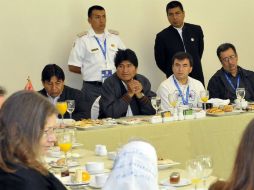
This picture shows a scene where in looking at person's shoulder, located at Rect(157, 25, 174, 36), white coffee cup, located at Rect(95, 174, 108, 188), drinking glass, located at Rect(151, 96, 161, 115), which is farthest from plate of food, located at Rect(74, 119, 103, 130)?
person's shoulder, located at Rect(157, 25, 174, 36)

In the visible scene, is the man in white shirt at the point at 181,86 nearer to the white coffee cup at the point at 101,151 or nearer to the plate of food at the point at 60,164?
the white coffee cup at the point at 101,151

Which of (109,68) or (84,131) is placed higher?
(109,68)

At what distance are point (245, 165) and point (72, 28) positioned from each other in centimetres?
575

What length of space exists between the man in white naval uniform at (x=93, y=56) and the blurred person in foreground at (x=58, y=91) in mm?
1365

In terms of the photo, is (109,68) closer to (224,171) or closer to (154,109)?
(154,109)

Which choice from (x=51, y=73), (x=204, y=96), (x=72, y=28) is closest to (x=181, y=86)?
(x=204, y=96)

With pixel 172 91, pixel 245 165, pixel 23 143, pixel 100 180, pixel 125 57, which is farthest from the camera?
pixel 172 91

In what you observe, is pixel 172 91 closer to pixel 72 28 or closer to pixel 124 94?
pixel 124 94

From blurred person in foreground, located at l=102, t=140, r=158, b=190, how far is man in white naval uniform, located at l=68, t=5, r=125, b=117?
5.01 metres

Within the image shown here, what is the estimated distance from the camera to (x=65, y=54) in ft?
23.3

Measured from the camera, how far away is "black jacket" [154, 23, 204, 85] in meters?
6.95

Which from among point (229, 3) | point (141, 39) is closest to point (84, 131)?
point (141, 39)

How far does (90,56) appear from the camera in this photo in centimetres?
667

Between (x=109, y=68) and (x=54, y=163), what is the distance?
3522 millimetres
